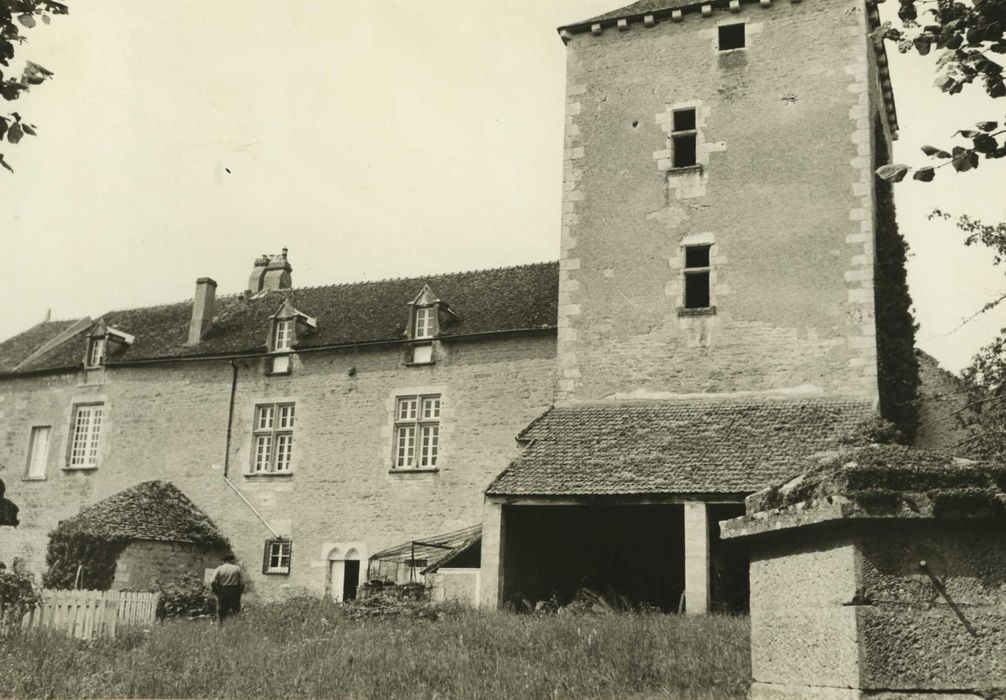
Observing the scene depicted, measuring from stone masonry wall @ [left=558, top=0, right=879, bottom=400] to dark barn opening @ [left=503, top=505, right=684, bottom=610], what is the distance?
225cm

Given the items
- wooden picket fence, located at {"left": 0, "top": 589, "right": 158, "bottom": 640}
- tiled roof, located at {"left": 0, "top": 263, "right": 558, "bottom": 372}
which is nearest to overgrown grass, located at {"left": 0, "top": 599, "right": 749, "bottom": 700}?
wooden picket fence, located at {"left": 0, "top": 589, "right": 158, "bottom": 640}

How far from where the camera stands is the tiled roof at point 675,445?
50.0 feet

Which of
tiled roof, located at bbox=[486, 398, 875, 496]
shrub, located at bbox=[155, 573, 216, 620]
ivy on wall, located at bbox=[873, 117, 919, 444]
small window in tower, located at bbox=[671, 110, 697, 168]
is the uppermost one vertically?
small window in tower, located at bbox=[671, 110, 697, 168]

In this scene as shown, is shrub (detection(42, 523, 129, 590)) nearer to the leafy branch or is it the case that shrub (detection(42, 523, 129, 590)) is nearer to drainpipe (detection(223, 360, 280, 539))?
drainpipe (detection(223, 360, 280, 539))

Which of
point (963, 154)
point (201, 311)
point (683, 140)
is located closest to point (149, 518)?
point (201, 311)

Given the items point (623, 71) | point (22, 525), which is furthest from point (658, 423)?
point (22, 525)

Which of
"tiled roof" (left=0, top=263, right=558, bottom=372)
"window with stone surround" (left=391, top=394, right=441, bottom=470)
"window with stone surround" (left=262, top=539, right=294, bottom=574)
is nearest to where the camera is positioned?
"window with stone surround" (left=391, top=394, right=441, bottom=470)

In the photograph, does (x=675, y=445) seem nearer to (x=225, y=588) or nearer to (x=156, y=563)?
(x=225, y=588)

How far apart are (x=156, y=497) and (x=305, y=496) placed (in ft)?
11.8

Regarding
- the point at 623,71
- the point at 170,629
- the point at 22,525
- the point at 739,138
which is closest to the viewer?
the point at 170,629

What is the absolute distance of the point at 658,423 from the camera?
1722 cm

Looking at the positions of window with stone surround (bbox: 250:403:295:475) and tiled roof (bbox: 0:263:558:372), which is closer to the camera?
tiled roof (bbox: 0:263:558:372)

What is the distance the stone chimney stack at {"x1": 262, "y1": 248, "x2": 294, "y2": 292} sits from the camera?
28531mm

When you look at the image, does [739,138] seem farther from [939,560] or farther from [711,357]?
[939,560]
